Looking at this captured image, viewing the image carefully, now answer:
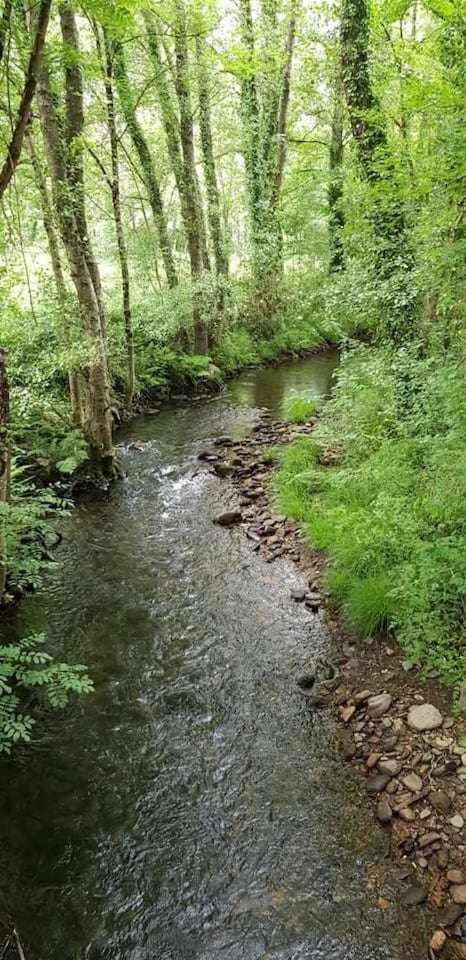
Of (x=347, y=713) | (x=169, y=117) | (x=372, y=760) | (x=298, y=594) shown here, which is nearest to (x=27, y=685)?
(x=347, y=713)

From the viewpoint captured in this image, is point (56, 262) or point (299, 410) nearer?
point (56, 262)

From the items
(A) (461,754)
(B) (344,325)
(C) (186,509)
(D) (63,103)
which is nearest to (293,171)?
(B) (344,325)

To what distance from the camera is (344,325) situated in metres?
16.7

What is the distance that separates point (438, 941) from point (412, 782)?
0.96 meters

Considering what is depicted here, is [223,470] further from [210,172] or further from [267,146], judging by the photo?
[267,146]

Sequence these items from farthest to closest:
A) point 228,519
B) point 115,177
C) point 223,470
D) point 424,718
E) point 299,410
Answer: point 299,410 < point 115,177 < point 223,470 < point 228,519 < point 424,718

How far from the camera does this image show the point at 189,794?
3.92 m

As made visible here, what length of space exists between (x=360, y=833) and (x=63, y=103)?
415 inches

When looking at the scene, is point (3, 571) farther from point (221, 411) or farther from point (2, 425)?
point (221, 411)

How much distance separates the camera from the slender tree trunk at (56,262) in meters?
8.45

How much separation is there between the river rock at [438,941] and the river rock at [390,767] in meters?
1.01

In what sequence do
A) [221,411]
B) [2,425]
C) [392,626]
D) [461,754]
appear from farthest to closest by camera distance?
1. [221,411]
2. [392,626]
3. [2,425]
4. [461,754]

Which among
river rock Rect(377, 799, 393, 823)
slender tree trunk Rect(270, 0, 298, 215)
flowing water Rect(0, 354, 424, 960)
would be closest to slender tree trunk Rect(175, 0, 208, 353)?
slender tree trunk Rect(270, 0, 298, 215)

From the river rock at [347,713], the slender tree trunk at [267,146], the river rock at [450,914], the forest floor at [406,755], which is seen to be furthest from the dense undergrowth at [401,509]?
the slender tree trunk at [267,146]
